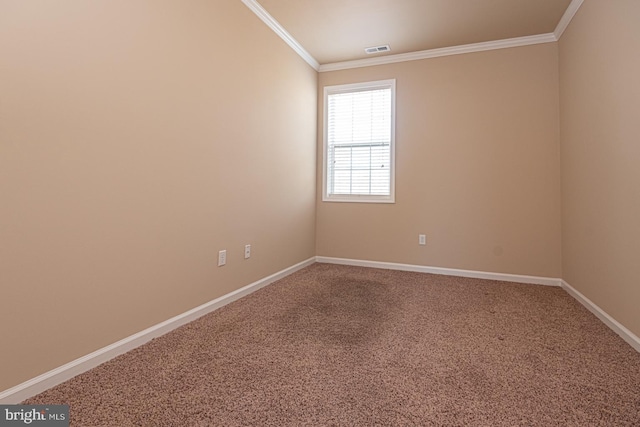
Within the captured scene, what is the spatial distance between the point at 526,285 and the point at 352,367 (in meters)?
2.59

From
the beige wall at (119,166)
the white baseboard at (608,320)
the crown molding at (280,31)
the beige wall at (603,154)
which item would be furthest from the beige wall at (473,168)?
the beige wall at (119,166)

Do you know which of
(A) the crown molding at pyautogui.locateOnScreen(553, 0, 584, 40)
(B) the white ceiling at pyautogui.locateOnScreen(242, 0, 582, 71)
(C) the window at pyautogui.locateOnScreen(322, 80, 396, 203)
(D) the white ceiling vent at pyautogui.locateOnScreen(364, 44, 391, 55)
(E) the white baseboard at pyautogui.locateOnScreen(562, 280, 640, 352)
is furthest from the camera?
(C) the window at pyautogui.locateOnScreen(322, 80, 396, 203)

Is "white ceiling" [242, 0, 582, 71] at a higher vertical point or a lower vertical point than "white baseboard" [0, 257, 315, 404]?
higher

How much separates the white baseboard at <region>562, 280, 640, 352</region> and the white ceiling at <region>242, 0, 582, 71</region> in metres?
2.48

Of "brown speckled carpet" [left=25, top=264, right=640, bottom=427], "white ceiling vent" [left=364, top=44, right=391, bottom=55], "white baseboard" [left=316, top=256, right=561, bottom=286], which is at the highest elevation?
"white ceiling vent" [left=364, top=44, right=391, bottom=55]

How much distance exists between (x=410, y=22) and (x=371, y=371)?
10.3 ft

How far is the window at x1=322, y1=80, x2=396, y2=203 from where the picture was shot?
4036mm

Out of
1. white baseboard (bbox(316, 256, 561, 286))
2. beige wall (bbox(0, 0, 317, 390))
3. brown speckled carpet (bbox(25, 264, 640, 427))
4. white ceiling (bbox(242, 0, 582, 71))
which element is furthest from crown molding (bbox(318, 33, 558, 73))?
brown speckled carpet (bbox(25, 264, 640, 427))

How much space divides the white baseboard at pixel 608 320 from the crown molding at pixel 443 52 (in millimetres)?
2529

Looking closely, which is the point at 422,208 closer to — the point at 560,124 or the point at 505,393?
the point at 560,124

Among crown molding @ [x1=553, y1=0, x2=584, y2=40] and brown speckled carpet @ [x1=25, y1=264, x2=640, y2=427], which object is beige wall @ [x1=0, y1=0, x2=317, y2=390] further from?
crown molding @ [x1=553, y1=0, x2=584, y2=40]

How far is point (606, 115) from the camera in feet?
7.59

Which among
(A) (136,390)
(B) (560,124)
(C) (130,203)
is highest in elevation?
(B) (560,124)

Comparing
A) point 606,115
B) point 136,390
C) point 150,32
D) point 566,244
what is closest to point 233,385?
point 136,390
